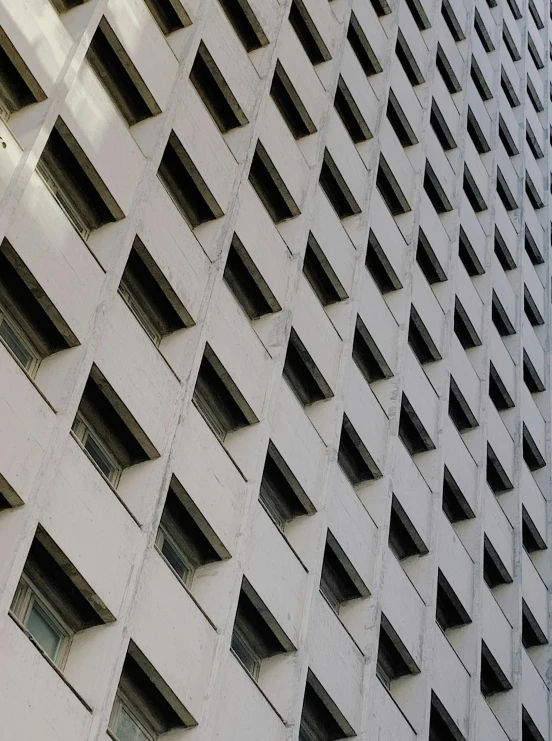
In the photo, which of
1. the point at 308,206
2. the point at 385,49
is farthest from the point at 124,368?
A: the point at 385,49

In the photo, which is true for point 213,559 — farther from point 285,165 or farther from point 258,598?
point 285,165

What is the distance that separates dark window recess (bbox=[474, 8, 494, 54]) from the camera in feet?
128

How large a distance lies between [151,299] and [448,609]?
955cm

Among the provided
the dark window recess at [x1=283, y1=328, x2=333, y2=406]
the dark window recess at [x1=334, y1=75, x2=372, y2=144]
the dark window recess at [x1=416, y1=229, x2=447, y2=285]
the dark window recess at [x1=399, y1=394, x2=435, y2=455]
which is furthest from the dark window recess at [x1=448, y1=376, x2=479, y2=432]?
the dark window recess at [x1=283, y1=328, x2=333, y2=406]

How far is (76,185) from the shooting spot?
792 inches

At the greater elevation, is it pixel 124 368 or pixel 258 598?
pixel 124 368

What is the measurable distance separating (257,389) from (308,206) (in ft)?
15.5

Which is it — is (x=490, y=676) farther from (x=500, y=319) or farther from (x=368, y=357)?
(x=500, y=319)

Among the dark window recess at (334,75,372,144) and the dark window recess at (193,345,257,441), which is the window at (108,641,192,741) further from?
the dark window recess at (334,75,372,144)

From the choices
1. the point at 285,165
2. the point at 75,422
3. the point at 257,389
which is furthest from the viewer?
the point at 285,165

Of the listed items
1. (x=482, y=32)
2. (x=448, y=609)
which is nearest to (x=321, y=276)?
(x=448, y=609)

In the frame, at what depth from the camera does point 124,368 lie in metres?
18.9

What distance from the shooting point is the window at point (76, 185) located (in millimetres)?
19719

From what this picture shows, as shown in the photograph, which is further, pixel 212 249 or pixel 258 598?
pixel 212 249
